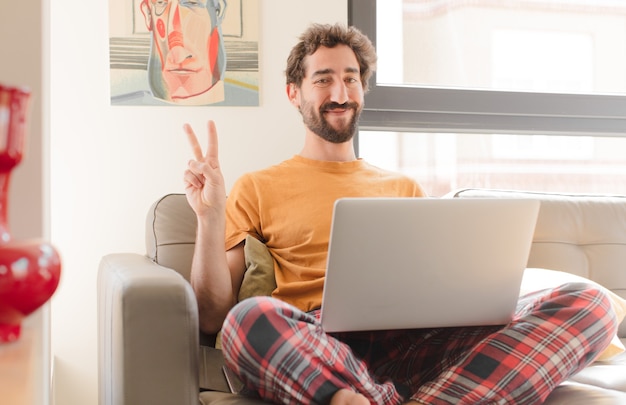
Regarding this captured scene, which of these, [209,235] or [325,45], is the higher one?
[325,45]

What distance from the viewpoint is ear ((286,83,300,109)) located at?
91.1 inches

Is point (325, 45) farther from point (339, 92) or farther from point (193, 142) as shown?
point (193, 142)

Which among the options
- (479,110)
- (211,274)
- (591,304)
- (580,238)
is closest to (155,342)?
(211,274)

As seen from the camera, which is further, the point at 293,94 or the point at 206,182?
the point at 293,94

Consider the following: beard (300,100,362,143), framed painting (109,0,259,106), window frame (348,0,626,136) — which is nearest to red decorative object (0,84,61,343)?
beard (300,100,362,143)

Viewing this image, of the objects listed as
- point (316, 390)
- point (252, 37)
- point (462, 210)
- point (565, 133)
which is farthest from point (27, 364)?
point (565, 133)

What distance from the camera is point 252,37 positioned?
8.11 ft

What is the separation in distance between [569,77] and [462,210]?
1.82 m

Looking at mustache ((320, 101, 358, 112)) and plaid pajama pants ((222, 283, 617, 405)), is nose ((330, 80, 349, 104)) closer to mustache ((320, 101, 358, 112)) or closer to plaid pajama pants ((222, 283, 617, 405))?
mustache ((320, 101, 358, 112))

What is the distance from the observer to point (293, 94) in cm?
233

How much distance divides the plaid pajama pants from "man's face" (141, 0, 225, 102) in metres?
1.13

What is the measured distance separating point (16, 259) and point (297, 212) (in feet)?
4.31

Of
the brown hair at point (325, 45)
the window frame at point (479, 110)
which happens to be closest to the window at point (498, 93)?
the window frame at point (479, 110)

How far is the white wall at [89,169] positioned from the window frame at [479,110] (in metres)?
0.65
